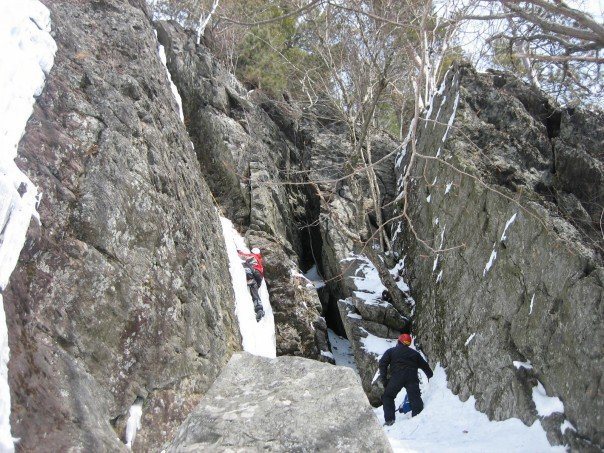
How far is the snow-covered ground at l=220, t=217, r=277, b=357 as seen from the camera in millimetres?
9211

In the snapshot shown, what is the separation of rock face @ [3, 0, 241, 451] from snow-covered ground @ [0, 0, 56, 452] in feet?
→ 0.40

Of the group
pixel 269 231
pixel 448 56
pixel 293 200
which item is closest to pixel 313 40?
pixel 448 56

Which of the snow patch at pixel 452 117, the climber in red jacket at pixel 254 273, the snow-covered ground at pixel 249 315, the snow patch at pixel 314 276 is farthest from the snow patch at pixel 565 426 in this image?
the snow patch at pixel 314 276

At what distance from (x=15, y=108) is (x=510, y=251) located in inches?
242

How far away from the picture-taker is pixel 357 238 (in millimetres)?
11594

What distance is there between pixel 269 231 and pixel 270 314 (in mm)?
2179

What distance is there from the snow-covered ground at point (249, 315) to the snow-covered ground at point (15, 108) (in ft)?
15.0

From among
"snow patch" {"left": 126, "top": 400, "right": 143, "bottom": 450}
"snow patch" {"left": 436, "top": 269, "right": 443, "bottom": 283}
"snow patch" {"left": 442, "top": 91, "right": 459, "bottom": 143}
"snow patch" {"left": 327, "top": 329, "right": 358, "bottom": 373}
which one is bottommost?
"snow patch" {"left": 327, "top": 329, "right": 358, "bottom": 373}

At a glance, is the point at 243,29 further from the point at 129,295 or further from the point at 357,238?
the point at 129,295

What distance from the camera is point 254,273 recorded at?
1028 centimetres

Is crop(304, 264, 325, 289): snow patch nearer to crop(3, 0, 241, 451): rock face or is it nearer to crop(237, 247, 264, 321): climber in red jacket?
crop(237, 247, 264, 321): climber in red jacket

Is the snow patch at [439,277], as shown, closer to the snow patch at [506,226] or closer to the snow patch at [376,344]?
the snow patch at [376,344]

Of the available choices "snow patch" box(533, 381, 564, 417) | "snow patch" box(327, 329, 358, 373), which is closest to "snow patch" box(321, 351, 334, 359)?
"snow patch" box(327, 329, 358, 373)

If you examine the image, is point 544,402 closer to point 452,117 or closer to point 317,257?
point 452,117
